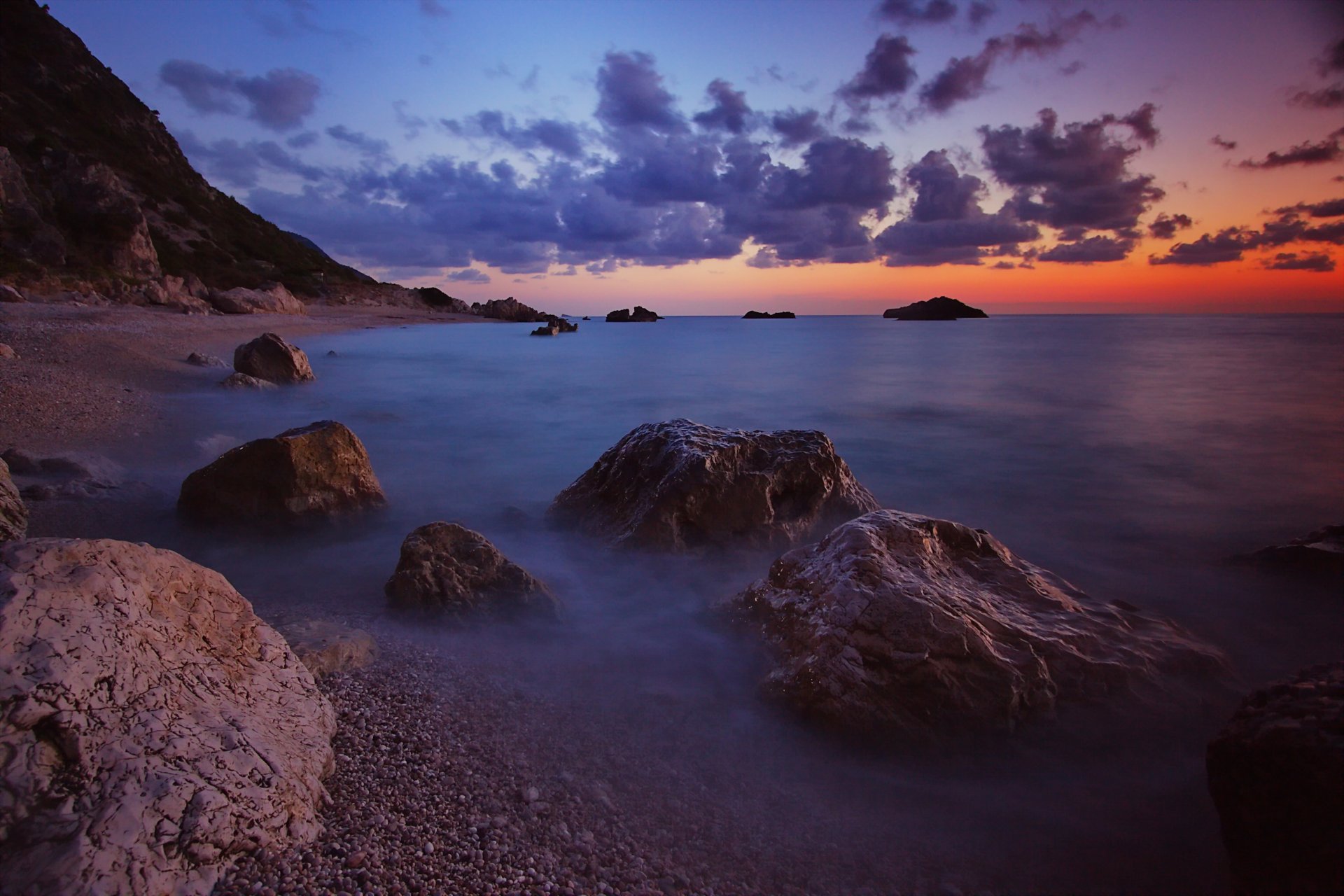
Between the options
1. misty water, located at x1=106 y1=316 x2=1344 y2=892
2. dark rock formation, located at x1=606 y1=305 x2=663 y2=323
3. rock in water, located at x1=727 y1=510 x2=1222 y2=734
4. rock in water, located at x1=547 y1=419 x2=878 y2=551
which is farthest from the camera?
dark rock formation, located at x1=606 y1=305 x2=663 y2=323

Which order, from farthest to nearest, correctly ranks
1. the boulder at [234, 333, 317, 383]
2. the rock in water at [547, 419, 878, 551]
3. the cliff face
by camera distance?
the cliff face → the boulder at [234, 333, 317, 383] → the rock in water at [547, 419, 878, 551]

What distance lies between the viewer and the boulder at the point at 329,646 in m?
2.96

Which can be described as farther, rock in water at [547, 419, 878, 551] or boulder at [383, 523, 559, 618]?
rock in water at [547, 419, 878, 551]

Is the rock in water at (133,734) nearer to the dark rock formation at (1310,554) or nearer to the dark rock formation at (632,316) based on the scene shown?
the dark rock formation at (1310,554)

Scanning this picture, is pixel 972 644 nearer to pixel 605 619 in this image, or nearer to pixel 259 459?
pixel 605 619

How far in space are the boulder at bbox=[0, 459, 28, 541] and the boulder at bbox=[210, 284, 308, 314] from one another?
28.5m

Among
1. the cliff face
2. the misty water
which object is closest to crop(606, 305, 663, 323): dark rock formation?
the cliff face

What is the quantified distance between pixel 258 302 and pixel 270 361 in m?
21.9

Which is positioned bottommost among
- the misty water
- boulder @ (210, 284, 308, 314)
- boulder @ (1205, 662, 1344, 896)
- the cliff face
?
the misty water

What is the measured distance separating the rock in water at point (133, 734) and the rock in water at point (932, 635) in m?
2.05

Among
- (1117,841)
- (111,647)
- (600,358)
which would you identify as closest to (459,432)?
(111,647)

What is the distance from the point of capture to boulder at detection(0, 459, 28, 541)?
385 centimetres

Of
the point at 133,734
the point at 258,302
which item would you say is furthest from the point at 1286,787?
the point at 258,302

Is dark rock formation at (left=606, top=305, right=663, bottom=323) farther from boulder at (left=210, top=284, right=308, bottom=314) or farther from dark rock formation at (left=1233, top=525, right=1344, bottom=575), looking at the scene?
dark rock formation at (left=1233, top=525, right=1344, bottom=575)
